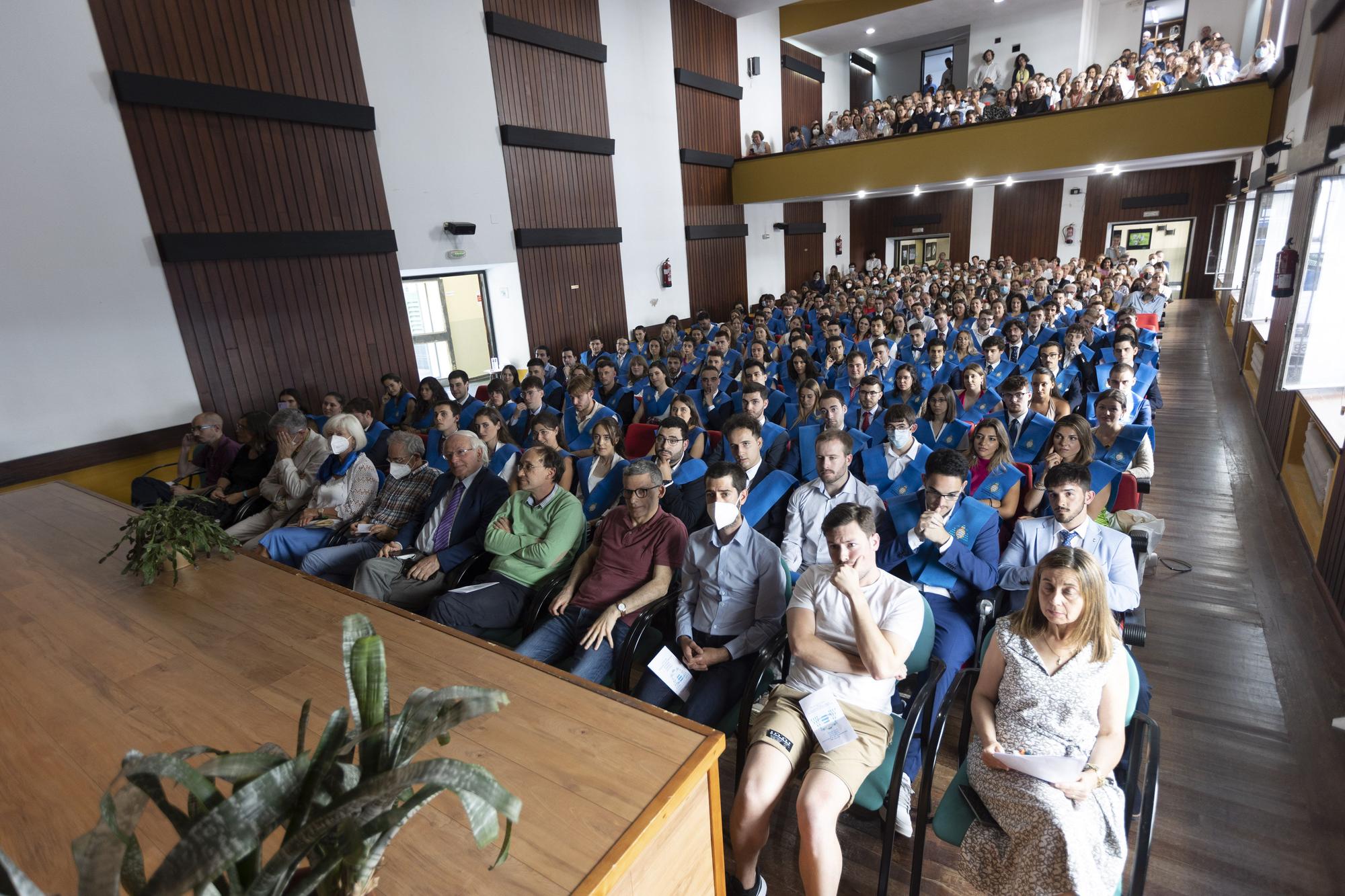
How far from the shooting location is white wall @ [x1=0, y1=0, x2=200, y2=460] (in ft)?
18.1

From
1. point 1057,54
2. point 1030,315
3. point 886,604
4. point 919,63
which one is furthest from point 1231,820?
point 919,63

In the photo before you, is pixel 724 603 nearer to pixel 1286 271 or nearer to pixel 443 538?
pixel 443 538

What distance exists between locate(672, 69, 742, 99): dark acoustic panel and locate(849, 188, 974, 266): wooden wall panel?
7.00m

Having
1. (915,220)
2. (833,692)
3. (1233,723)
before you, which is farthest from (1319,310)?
(915,220)

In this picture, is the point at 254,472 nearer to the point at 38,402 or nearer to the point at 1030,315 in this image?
the point at 38,402

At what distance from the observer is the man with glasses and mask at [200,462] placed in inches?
208

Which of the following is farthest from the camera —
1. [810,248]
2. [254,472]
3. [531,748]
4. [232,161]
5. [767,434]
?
[810,248]

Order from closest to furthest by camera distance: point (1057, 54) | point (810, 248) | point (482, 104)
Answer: point (482, 104)
point (1057, 54)
point (810, 248)

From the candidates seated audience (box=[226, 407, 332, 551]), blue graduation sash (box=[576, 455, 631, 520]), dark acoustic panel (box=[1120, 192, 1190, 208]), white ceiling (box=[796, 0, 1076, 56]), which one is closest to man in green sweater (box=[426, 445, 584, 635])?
blue graduation sash (box=[576, 455, 631, 520])

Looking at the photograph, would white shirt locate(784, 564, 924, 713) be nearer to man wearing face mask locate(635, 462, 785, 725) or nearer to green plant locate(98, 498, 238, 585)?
man wearing face mask locate(635, 462, 785, 725)

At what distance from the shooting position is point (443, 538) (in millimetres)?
3602

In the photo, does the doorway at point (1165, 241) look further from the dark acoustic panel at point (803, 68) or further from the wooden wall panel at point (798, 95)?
the dark acoustic panel at point (803, 68)

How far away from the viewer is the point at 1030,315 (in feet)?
24.0

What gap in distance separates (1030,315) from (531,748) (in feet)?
24.5
